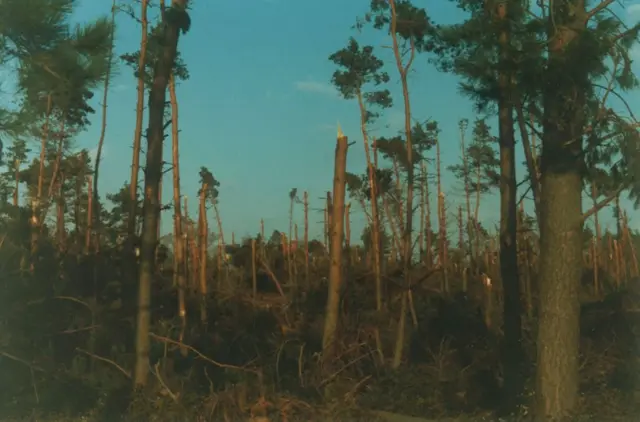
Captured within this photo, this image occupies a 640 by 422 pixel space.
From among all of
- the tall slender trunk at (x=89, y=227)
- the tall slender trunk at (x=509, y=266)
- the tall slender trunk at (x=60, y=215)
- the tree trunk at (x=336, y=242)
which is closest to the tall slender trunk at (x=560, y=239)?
the tall slender trunk at (x=509, y=266)

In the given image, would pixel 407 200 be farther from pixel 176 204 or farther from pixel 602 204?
pixel 602 204

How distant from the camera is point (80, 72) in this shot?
298 inches

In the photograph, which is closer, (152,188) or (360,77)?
(152,188)

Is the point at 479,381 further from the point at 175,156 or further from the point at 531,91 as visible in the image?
the point at 175,156

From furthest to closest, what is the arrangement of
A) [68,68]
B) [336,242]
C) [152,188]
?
[336,242]
[152,188]
[68,68]

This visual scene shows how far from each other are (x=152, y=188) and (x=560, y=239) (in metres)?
5.16

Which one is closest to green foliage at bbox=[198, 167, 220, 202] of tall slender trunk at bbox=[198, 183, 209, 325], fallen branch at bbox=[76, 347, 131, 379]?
tall slender trunk at bbox=[198, 183, 209, 325]

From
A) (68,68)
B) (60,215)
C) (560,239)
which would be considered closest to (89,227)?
(60,215)

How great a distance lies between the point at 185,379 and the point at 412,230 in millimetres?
6134

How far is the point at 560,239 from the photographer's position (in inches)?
326

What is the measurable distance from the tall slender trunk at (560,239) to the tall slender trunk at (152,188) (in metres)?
4.89

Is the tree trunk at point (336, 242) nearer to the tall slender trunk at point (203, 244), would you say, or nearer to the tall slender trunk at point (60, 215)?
the tall slender trunk at point (203, 244)

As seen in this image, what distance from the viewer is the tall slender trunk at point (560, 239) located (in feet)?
27.0

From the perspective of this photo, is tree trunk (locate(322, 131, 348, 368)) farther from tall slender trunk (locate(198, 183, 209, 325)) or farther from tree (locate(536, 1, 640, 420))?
tall slender trunk (locate(198, 183, 209, 325))
